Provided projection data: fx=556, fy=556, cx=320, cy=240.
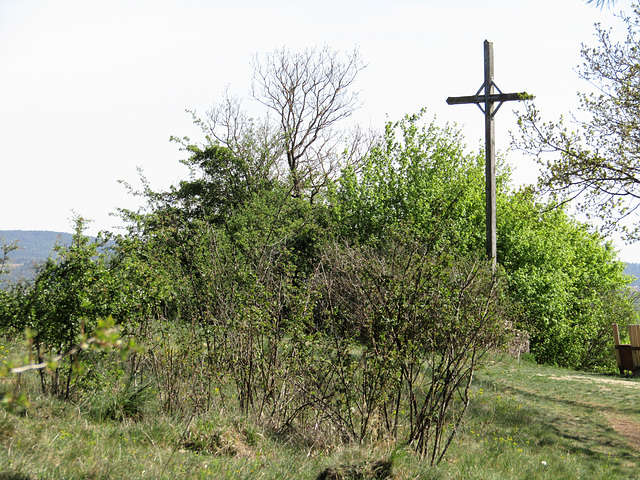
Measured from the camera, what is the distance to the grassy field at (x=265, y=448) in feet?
14.2

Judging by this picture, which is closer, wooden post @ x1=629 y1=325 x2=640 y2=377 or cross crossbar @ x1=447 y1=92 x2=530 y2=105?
cross crossbar @ x1=447 y1=92 x2=530 y2=105

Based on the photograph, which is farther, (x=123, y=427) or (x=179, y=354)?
(x=179, y=354)

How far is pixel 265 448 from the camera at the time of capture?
5578 millimetres

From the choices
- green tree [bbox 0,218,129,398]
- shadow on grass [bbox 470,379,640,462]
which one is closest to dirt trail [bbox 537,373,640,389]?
shadow on grass [bbox 470,379,640,462]

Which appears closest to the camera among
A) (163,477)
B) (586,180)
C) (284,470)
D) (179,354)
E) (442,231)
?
(163,477)

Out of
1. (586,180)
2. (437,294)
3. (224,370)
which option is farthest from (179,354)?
(586,180)

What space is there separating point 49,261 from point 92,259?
1.86ft

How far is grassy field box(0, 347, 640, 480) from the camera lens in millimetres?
4324

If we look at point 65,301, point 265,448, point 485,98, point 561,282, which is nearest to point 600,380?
point 485,98

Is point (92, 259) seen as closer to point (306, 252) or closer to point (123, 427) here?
point (123, 427)

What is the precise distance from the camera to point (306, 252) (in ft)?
64.1

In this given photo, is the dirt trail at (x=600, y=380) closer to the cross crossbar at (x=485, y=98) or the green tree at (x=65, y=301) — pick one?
the cross crossbar at (x=485, y=98)

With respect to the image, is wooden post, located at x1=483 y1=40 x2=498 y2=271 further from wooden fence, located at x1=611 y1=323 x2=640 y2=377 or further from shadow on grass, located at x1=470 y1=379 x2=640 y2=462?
wooden fence, located at x1=611 y1=323 x2=640 y2=377

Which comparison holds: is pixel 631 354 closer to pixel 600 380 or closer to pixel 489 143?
pixel 600 380
